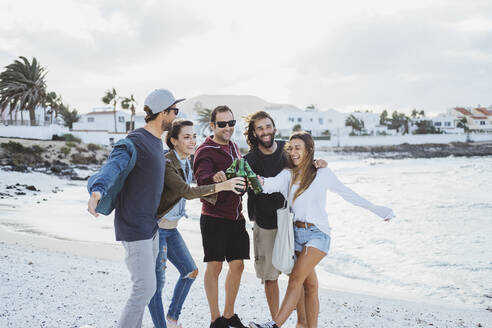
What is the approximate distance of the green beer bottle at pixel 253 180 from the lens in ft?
11.2

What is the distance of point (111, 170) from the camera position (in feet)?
8.30

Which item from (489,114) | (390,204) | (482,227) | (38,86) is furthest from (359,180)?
(489,114)

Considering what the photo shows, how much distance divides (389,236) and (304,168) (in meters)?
7.81

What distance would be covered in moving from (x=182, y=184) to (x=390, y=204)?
1539 centimetres

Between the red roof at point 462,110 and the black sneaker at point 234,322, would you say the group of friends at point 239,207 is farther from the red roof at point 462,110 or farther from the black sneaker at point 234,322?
the red roof at point 462,110

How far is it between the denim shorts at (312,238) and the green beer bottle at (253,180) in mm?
513

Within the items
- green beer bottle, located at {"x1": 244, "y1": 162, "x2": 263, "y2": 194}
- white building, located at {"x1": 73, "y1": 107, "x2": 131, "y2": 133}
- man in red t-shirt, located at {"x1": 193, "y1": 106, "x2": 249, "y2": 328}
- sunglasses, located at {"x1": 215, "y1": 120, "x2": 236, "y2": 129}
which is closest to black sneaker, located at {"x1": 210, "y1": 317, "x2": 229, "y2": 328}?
man in red t-shirt, located at {"x1": 193, "y1": 106, "x2": 249, "y2": 328}

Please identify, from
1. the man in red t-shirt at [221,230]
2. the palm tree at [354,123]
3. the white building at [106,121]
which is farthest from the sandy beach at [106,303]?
the palm tree at [354,123]

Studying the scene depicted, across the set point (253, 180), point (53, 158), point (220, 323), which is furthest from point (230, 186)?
point (53, 158)

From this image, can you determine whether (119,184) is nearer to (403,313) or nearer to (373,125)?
(403,313)

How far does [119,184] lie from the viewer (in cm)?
273

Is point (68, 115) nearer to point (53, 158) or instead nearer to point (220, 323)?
point (53, 158)

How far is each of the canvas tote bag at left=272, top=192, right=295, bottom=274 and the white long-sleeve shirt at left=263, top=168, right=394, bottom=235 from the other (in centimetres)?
12

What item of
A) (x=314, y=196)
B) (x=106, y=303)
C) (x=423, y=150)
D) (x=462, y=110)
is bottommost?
(x=106, y=303)
